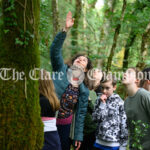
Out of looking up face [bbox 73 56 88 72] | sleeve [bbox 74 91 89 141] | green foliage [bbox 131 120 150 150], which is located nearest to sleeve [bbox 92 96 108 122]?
sleeve [bbox 74 91 89 141]

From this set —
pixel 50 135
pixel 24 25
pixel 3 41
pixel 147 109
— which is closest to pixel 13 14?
pixel 24 25

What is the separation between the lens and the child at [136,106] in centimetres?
262

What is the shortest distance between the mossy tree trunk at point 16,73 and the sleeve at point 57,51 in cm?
77

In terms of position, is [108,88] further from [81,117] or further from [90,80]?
[81,117]

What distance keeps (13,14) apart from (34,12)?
0.23 metres

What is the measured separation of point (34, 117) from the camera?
1.76 meters

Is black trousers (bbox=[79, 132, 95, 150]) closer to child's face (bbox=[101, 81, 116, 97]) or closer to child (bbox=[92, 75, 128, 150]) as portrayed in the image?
child (bbox=[92, 75, 128, 150])

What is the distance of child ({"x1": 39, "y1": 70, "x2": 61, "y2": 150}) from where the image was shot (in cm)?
226

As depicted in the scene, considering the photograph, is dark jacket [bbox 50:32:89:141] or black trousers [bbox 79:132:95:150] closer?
dark jacket [bbox 50:32:89:141]

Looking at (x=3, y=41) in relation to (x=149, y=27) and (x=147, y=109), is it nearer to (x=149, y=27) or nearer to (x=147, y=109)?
(x=147, y=109)

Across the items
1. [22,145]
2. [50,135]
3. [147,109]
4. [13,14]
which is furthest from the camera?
[147,109]

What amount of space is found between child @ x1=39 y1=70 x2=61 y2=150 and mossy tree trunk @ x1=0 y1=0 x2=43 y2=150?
530mm

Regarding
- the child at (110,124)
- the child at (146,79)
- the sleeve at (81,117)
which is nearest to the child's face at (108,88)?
the child at (110,124)

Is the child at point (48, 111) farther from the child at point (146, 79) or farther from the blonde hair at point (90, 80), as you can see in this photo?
the child at point (146, 79)
